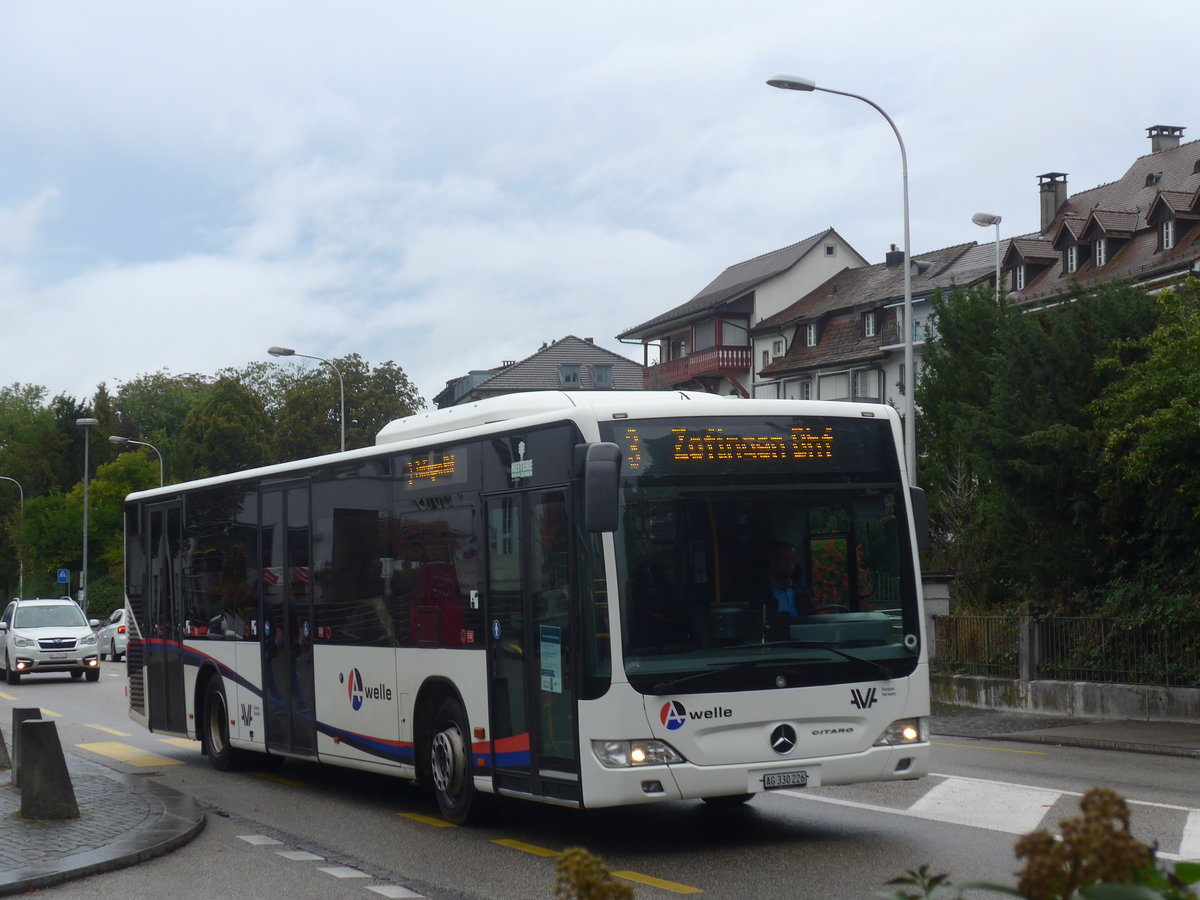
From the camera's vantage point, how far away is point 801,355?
73500 millimetres

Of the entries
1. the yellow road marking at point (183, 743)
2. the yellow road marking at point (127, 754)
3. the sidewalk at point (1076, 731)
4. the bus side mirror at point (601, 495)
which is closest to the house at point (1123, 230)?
the sidewalk at point (1076, 731)

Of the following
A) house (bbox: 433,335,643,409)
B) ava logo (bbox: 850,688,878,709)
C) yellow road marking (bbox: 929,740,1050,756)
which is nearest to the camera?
ava logo (bbox: 850,688,878,709)

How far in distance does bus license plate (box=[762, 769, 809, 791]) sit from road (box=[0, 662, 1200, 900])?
413mm

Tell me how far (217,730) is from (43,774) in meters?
4.88

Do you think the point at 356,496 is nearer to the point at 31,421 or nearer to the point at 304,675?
the point at 304,675

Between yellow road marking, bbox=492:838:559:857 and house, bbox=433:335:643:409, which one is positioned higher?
house, bbox=433:335:643:409

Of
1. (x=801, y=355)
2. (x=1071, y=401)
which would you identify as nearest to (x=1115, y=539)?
(x=1071, y=401)

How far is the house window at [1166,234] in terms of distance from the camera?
46844 mm

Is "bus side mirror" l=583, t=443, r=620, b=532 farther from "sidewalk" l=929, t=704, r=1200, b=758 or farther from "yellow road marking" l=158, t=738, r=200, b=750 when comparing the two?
"yellow road marking" l=158, t=738, r=200, b=750

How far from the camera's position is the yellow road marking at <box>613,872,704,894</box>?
841 cm

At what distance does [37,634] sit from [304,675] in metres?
23.2

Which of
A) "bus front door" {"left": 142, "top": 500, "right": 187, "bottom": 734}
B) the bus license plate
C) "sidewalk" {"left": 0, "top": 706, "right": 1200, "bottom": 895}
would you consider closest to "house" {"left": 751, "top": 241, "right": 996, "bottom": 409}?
→ "sidewalk" {"left": 0, "top": 706, "right": 1200, "bottom": 895}

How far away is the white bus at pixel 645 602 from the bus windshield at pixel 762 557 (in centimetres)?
1

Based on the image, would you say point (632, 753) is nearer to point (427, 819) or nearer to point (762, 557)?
point (762, 557)
